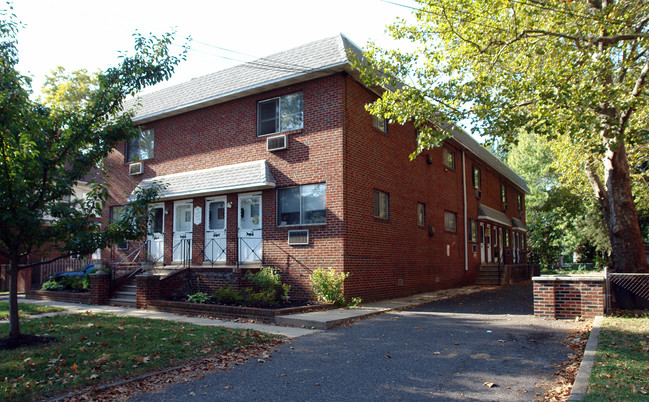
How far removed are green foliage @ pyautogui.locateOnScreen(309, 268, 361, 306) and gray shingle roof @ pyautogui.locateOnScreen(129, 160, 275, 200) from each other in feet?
10.4

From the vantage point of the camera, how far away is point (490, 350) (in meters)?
7.74

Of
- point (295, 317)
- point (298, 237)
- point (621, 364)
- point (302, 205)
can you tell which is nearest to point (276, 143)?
point (302, 205)

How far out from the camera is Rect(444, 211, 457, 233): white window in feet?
68.3

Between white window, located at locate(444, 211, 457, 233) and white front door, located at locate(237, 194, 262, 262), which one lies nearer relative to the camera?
white front door, located at locate(237, 194, 262, 262)

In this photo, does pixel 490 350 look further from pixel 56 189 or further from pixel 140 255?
pixel 140 255

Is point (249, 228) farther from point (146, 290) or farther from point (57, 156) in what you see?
point (57, 156)

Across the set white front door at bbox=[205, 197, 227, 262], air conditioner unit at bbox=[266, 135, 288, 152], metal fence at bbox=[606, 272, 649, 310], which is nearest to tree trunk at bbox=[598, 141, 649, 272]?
metal fence at bbox=[606, 272, 649, 310]

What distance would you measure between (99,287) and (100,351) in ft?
27.3

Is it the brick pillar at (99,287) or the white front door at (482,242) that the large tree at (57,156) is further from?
the white front door at (482,242)

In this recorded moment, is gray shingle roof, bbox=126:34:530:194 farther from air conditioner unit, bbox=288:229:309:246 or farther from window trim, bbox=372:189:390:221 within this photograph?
air conditioner unit, bbox=288:229:309:246

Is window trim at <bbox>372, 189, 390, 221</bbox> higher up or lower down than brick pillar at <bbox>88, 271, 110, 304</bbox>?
higher up

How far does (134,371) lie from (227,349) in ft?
5.53

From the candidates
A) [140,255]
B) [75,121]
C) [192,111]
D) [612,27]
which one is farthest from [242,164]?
[612,27]

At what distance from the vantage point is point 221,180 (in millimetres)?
15086
